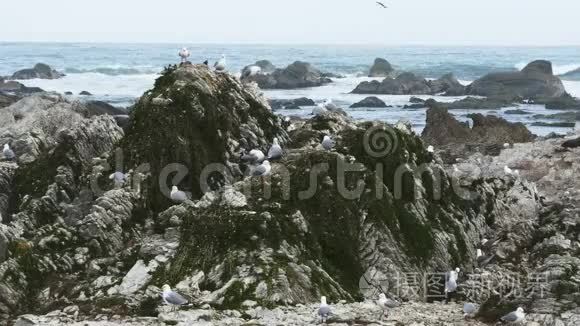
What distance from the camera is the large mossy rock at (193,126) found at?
20.4 meters

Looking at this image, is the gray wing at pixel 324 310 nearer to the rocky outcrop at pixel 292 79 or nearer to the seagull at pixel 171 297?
the seagull at pixel 171 297

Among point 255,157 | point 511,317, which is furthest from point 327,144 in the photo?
point 511,317

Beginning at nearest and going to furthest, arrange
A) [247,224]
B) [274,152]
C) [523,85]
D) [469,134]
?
[247,224], [274,152], [469,134], [523,85]

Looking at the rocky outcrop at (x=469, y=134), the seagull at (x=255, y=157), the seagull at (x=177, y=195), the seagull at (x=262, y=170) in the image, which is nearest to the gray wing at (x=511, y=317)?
the seagull at (x=262, y=170)

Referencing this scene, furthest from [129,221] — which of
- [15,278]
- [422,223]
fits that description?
[422,223]

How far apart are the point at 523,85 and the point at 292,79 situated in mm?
29852

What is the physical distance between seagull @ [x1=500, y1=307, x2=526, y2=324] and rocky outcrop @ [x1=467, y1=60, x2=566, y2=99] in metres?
73.6

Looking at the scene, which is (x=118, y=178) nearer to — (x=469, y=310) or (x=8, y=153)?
(x=8, y=153)

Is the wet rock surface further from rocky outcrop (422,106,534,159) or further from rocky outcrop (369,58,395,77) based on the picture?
rocky outcrop (369,58,395,77)

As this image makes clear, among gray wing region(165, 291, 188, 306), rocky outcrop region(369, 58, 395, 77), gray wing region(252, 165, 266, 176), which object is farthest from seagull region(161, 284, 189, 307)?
rocky outcrop region(369, 58, 395, 77)

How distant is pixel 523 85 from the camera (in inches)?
3546

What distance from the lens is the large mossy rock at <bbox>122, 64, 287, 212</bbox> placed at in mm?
20375

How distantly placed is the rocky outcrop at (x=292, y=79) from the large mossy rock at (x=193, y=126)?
7327 centimetres

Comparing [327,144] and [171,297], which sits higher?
[327,144]
